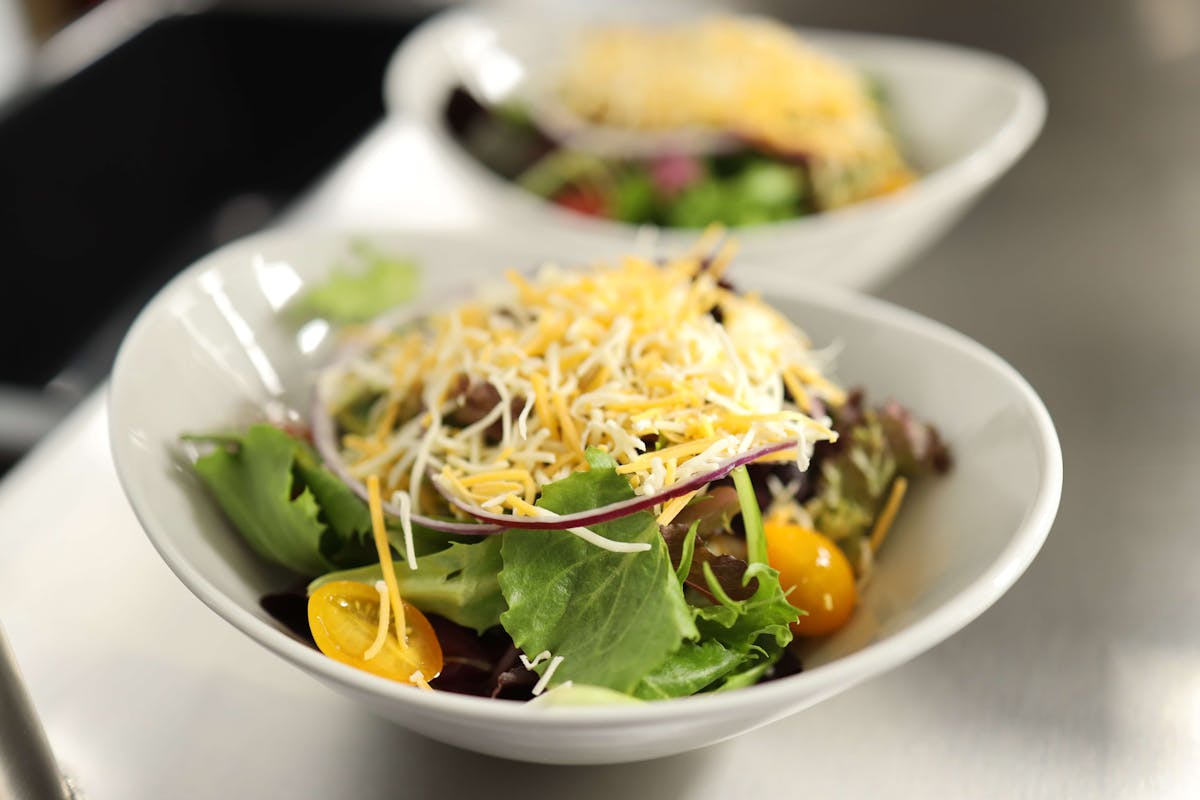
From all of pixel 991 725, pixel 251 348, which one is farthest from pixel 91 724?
pixel 991 725

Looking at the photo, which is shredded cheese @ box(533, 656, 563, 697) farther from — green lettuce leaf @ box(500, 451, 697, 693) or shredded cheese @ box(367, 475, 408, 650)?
shredded cheese @ box(367, 475, 408, 650)

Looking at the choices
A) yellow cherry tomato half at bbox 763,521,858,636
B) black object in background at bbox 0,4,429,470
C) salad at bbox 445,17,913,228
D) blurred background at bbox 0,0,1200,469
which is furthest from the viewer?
black object in background at bbox 0,4,429,470

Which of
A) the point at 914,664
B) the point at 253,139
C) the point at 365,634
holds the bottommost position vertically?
the point at 914,664

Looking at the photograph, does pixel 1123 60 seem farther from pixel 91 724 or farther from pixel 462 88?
pixel 91 724

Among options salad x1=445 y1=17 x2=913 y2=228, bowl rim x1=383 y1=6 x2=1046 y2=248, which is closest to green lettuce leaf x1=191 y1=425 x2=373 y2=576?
bowl rim x1=383 y1=6 x2=1046 y2=248

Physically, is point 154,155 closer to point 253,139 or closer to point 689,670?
point 253,139

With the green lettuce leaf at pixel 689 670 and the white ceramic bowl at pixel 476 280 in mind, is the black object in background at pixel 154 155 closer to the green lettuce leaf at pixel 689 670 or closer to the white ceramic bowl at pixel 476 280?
the white ceramic bowl at pixel 476 280

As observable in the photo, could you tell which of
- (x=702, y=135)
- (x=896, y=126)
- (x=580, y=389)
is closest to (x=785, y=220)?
(x=702, y=135)
